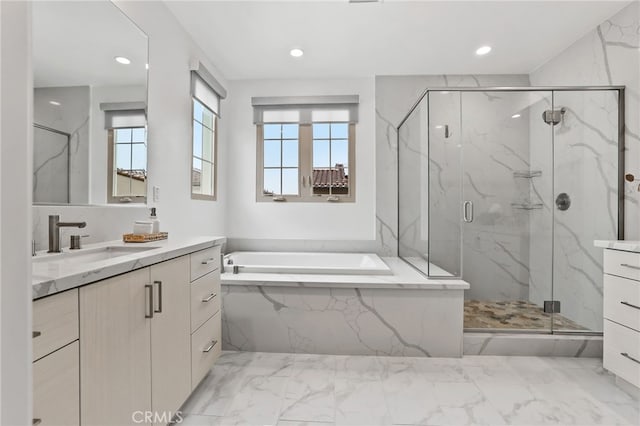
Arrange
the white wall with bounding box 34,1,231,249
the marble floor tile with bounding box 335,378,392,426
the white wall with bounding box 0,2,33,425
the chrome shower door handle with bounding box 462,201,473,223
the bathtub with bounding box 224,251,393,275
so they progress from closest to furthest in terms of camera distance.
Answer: the white wall with bounding box 0,2,33,425 → the marble floor tile with bounding box 335,378,392,426 → the white wall with bounding box 34,1,231,249 → the chrome shower door handle with bounding box 462,201,473,223 → the bathtub with bounding box 224,251,393,275

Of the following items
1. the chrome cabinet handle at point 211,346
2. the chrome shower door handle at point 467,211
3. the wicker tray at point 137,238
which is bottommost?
the chrome cabinet handle at point 211,346

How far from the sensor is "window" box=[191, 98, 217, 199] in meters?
2.63

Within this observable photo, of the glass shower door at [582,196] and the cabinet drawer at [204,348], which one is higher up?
the glass shower door at [582,196]

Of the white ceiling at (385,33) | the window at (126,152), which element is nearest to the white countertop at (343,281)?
the window at (126,152)

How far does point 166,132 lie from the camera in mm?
2104

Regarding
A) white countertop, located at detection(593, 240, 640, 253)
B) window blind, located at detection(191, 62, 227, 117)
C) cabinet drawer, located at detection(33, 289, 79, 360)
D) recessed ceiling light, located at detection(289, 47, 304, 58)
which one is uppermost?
recessed ceiling light, located at detection(289, 47, 304, 58)

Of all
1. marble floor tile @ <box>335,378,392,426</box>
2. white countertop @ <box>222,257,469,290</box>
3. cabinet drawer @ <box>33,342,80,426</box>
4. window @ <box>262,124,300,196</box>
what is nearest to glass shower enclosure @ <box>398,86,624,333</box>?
white countertop @ <box>222,257,469,290</box>

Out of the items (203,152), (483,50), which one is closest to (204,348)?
(203,152)

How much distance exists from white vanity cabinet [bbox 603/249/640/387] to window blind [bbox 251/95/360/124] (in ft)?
7.94

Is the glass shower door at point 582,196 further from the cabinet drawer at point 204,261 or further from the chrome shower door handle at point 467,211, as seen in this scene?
the cabinet drawer at point 204,261

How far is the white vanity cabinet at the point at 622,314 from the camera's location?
61.6 inches

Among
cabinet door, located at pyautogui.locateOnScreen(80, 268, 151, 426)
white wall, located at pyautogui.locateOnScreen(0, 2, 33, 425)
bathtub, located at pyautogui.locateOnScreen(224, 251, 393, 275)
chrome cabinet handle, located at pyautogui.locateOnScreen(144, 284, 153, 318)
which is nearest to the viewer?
white wall, located at pyautogui.locateOnScreen(0, 2, 33, 425)

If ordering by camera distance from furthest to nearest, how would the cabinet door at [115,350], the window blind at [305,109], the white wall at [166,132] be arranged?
1. the window blind at [305,109]
2. the white wall at [166,132]
3. the cabinet door at [115,350]

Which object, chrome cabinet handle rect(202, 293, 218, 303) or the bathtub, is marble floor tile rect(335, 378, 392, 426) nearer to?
chrome cabinet handle rect(202, 293, 218, 303)
